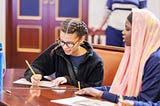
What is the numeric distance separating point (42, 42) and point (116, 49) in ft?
9.87

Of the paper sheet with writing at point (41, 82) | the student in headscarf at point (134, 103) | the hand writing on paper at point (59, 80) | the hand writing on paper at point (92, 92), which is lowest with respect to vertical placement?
the paper sheet with writing at point (41, 82)

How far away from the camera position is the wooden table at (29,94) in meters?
1.64

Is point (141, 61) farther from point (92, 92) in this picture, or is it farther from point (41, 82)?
point (41, 82)

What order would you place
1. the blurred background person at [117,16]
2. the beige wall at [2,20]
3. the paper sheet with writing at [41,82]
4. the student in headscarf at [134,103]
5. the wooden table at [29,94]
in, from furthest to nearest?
1. the beige wall at [2,20]
2. the blurred background person at [117,16]
3. the paper sheet with writing at [41,82]
4. the wooden table at [29,94]
5. the student in headscarf at [134,103]

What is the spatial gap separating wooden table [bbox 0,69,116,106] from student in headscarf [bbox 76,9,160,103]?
0.15m

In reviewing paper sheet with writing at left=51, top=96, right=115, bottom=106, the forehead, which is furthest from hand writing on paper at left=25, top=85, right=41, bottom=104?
the forehead

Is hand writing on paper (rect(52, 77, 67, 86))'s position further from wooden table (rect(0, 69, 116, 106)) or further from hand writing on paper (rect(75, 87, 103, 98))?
hand writing on paper (rect(75, 87, 103, 98))

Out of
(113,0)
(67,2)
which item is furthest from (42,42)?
(113,0)

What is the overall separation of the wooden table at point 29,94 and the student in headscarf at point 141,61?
150 millimetres

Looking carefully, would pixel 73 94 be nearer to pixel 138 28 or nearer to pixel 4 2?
pixel 138 28

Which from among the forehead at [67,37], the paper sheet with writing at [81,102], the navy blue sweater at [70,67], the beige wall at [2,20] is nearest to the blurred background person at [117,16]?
the navy blue sweater at [70,67]

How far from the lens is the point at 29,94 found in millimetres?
1818

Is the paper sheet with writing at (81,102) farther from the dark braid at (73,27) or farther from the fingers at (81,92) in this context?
the dark braid at (73,27)

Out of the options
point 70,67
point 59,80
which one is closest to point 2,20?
point 70,67
